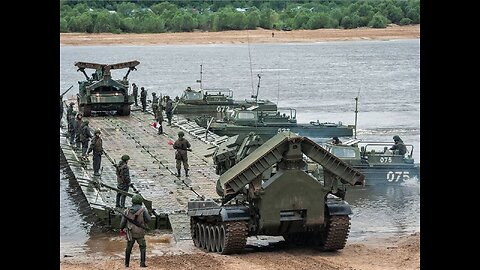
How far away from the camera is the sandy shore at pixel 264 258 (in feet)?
44.9

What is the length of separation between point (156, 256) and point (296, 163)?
2.30 metres

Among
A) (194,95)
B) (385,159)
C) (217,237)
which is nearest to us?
(217,237)

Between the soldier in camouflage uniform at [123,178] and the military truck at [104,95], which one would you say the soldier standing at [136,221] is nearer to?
the soldier in camouflage uniform at [123,178]

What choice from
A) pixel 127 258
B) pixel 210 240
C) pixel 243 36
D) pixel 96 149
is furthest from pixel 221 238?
pixel 243 36

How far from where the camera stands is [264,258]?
46.7ft

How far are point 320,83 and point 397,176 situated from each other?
117 feet

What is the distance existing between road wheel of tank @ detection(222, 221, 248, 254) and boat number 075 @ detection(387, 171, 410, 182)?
8.62 metres

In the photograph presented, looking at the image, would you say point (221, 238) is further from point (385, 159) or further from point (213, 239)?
point (385, 159)

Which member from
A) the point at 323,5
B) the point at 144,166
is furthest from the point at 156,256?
the point at 323,5

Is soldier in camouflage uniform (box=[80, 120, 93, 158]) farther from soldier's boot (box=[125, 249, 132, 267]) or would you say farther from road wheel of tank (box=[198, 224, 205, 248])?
soldier's boot (box=[125, 249, 132, 267])
